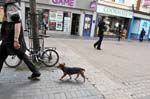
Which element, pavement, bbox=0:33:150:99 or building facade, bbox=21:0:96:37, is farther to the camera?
building facade, bbox=21:0:96:37

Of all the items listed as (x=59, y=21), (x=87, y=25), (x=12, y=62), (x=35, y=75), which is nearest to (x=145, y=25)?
(x=87, y=25)

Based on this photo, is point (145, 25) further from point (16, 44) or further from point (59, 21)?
point (16, 44)

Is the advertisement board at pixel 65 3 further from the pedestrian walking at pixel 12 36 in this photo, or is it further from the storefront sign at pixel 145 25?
the pedestrian walking at pixel 12 36

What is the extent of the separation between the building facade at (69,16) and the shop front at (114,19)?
3.52ft

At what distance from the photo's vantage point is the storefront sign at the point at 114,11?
64.6 ft

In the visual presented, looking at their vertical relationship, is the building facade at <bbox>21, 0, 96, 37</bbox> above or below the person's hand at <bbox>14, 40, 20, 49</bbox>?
above

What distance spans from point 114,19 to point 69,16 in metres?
5.84

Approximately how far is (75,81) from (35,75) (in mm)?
1100

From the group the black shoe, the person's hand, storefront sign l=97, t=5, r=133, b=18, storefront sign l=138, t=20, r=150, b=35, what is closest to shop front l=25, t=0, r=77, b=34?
storefront sign l=97, t=5, r=133, b=18

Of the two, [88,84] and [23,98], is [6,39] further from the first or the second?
[88,84]

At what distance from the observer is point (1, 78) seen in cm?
501

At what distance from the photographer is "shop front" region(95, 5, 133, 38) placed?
65.7ft

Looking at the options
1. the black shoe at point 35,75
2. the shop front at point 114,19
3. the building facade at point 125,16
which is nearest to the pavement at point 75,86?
the black shoe at point 35,75

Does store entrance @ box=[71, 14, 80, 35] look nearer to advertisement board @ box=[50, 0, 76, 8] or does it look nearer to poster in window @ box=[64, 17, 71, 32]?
poster in window @ box=[64, 17, 71, 32]
